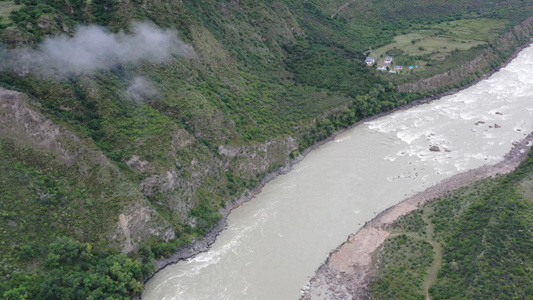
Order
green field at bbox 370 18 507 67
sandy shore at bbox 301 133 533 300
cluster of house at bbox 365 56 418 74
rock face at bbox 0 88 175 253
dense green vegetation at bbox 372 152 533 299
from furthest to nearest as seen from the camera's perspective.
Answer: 1. green field at bbox 370 18 507 67
2. cluster of house at bbox 365 56 418 74
3. rock face at bbox 0 88 175 253
4. sandy shore at bbox 301 133 533 300
5. dense green vegetation at bbox 372 152 533 299

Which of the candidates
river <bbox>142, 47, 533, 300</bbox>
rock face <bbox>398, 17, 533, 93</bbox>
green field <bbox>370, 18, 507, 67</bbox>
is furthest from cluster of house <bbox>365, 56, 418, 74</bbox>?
river <bbox>142, 47, 533, 300</bbox>

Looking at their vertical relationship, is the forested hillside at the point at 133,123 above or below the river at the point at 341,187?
above

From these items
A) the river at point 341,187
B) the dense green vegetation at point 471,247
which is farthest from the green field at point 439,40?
the dense green vegetation at point 471,247

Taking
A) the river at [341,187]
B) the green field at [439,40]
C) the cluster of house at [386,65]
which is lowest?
the river at [341,187]

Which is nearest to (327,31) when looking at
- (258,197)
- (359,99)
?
(359,99)

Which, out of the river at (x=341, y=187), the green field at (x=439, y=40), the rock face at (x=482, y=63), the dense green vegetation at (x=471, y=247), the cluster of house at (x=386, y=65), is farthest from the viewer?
the green field at (x=439, y=40)

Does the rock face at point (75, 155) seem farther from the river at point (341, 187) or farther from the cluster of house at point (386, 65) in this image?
the cluster of house at point (386, 65)

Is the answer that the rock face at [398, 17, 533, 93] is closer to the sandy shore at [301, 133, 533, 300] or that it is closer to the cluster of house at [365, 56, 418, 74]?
the cluster of house at [365, 56, 418, 74]

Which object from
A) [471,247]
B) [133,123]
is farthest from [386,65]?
[133,123]
